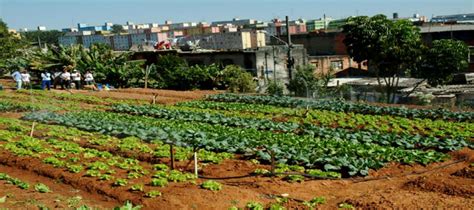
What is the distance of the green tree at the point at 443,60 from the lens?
2742cm

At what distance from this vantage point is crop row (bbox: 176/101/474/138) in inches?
700

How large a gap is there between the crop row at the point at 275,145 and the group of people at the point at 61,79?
1112cm

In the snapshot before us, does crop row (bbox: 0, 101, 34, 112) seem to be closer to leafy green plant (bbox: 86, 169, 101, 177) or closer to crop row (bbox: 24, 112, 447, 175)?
crop row (bbox: 24, 112, 447, 175)

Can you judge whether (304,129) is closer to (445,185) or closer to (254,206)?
(445,185)

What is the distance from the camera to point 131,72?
33844mm

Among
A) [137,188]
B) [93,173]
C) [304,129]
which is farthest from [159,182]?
[304,129]

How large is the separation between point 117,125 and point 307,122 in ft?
22.6

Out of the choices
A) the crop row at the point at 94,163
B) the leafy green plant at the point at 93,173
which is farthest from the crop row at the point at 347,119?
the leafy green plant at the point at 93,173

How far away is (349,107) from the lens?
22453mm

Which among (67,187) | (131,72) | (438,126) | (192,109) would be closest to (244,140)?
(67,187)

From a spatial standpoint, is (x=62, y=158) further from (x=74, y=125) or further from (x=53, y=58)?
(x=53, y=58)

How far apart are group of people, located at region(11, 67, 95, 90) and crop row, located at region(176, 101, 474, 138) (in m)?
8.62

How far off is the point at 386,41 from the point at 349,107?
22.8 ft

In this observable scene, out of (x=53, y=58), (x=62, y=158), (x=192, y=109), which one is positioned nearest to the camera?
(x=62, y=158)
